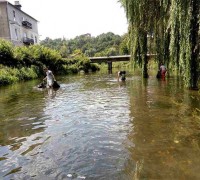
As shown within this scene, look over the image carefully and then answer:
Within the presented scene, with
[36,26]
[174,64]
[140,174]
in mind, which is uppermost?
[36,26]

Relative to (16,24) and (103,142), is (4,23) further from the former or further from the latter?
(103,142)

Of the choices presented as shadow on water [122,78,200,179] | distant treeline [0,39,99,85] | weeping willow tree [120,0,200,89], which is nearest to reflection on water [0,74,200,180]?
shadow on water [122,78,200,179]

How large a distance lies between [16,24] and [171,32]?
41574mm

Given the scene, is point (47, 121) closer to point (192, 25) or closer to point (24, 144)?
point (24, 144)

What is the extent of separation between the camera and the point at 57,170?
532cm

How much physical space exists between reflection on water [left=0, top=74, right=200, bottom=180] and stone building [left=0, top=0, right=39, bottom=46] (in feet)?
126

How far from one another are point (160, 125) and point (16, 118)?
5.36 metres

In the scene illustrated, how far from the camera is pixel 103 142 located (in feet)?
22.7

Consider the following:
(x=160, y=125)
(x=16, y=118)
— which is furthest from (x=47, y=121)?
(x=160, y=125)

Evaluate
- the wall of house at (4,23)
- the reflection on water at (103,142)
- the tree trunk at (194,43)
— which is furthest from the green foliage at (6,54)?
the tree trunk at (194,43)

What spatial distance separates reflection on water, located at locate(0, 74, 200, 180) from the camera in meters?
5.23

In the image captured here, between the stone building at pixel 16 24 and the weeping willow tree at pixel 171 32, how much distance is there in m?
30.0

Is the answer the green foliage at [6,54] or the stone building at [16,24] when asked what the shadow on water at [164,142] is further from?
the stone building at [16,24]

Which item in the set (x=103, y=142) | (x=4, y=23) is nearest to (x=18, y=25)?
(x=4, y=23)
